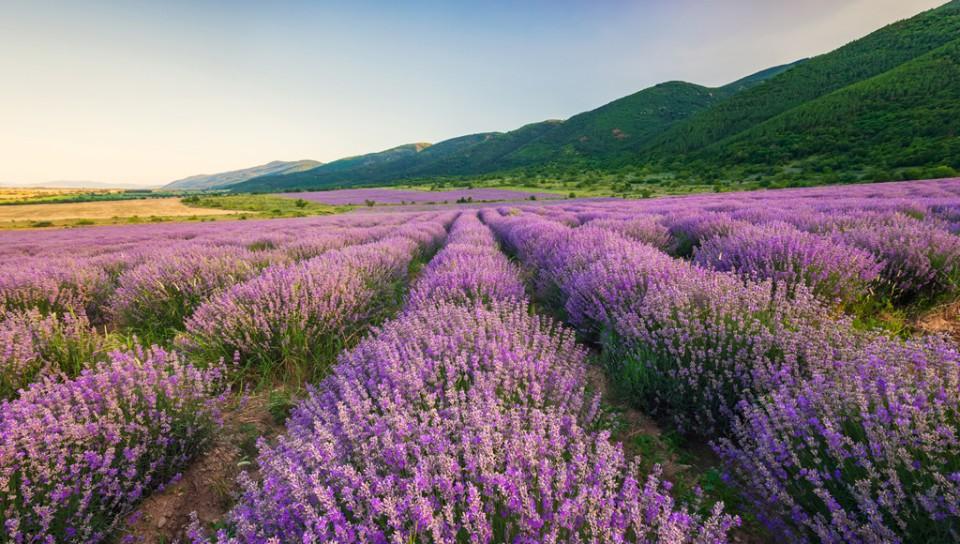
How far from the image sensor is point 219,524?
156 cm

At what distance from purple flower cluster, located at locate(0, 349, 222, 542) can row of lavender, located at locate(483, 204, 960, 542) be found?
2.42 metres

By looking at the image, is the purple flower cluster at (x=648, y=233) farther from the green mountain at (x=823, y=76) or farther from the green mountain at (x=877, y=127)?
the green mountain at (x=823, y=76)

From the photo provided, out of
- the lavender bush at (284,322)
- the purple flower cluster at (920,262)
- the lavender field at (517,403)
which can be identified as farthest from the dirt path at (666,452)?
the purple flower cluster at (920,262)

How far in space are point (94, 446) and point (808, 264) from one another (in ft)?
15.2

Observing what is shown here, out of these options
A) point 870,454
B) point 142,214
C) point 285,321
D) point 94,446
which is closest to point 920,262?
point 870,454

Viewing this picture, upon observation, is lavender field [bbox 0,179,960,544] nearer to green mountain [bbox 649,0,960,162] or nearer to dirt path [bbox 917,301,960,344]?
dirt path [bbox 917,301,960,344]

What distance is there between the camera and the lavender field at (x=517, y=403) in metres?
1.07

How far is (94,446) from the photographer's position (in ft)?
5.36

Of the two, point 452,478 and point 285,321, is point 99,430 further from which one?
point 452,478

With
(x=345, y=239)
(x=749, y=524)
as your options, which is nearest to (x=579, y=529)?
(x=749, y=524)

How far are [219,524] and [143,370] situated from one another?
3.11 feet

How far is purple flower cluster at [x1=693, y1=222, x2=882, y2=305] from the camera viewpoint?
2906 millimetres

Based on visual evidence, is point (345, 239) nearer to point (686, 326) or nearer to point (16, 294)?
point (16, 294)

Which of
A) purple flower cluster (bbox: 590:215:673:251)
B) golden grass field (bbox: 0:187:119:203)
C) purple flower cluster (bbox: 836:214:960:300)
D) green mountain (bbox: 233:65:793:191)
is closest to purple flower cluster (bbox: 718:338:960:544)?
purple flower cluster (bbox: 836:214:960:300)
